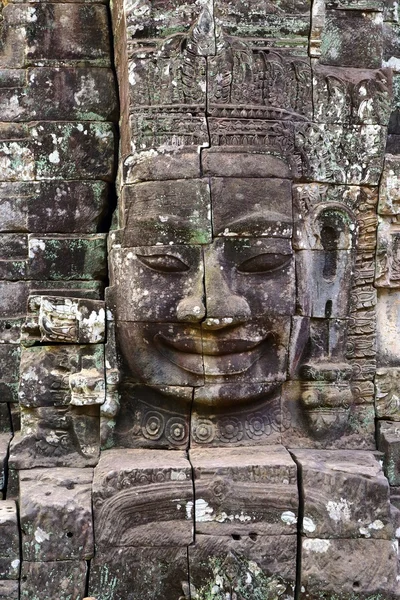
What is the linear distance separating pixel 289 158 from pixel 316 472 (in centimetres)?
212

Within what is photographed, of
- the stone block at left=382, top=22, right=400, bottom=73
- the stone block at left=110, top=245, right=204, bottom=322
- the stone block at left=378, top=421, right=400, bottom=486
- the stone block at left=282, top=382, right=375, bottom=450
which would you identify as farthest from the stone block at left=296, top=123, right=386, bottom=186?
the stone block at left=378, top=421, right=400, bottom=486

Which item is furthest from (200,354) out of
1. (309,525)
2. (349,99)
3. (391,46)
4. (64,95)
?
(391,46)

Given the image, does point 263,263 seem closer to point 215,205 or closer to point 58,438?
point 215,205

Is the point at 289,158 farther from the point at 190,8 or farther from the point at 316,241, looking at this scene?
the point at 190,8

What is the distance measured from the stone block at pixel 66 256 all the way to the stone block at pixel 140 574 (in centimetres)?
195

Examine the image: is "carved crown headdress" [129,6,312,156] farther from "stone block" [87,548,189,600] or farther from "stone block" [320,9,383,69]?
"stone block" [87,548,189,600]

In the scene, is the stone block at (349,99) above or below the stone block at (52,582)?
above

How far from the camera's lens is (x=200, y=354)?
559 centimetres

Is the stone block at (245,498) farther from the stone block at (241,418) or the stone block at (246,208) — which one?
the stone block at (246,208)

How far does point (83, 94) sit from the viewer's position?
624cm

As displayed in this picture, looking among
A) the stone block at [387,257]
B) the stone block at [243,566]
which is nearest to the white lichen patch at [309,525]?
the stone block at [243,566]

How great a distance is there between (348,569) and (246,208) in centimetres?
239

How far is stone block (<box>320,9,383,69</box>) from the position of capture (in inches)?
238

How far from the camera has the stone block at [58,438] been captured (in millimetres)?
5637
